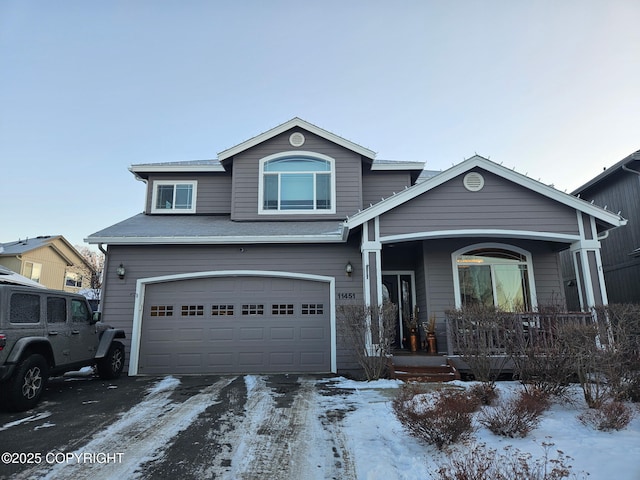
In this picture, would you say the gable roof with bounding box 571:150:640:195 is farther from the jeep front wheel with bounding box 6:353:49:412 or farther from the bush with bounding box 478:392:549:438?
the jeep front wheel with bounding box 6:353:49:412

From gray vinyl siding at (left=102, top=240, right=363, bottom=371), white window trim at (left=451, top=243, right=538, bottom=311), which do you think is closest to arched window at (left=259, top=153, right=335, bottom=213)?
gray vinyl siding at (left=102, top=240, right=363, bottom=371)

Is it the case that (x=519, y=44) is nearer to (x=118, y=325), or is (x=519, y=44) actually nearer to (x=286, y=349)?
(x=286, y=349)

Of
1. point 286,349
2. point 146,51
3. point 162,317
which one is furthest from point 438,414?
point 146,51

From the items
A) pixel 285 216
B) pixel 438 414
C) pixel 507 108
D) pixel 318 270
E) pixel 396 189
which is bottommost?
pixel 438 414

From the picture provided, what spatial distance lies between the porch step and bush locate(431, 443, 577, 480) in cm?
345

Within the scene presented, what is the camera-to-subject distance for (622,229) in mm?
11867

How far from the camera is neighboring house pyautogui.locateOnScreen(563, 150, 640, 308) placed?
36.2 feet

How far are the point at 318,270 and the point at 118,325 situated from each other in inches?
202

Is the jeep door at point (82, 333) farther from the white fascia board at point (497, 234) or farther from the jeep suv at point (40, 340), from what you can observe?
the white fascia board at point (497, 234)

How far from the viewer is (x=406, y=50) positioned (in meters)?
11.5

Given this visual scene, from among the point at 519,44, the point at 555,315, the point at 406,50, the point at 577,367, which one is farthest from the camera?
the point at 406,50

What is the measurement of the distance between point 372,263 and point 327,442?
4.37 m

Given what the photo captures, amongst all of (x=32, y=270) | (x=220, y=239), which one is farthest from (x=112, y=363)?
(x=32, y=270)

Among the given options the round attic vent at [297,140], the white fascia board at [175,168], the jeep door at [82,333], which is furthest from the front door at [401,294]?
the jeep door at [82,333]
